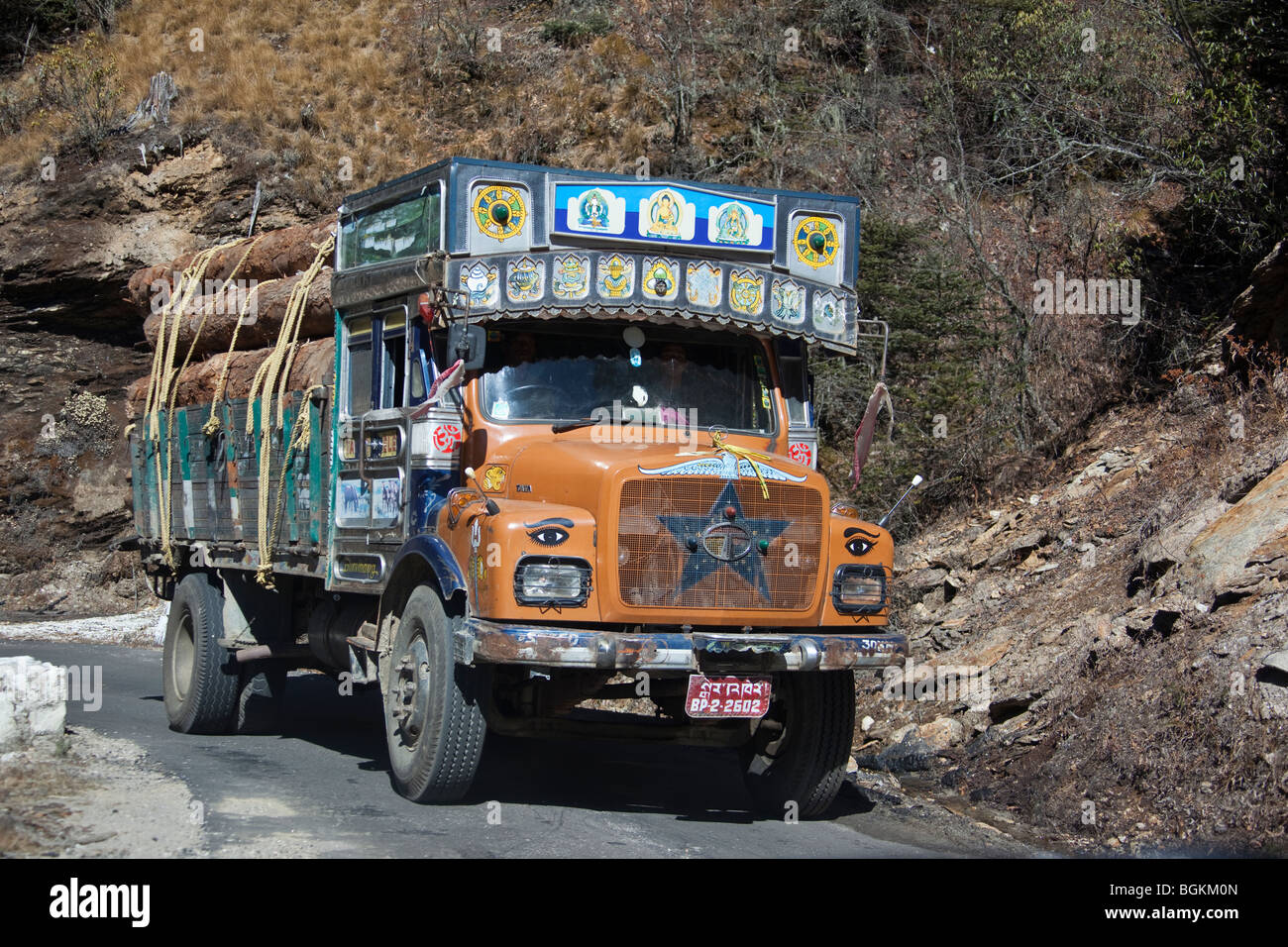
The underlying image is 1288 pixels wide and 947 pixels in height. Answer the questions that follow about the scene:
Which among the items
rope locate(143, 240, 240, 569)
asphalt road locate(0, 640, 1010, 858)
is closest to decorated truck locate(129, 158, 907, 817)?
asphalt road locate(0, 640, 1010, 858)

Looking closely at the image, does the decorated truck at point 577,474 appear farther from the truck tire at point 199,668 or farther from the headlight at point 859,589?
the truck tire at point 199,668

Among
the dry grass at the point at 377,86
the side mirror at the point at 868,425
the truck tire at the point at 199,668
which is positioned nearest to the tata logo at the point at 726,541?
the side mirror at the point at 868,425

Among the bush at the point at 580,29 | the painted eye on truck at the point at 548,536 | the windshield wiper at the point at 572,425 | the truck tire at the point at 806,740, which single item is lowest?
the truck tire at the point at 806,740

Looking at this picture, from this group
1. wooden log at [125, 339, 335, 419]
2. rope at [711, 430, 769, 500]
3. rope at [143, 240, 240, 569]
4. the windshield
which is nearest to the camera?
rope at [711, 430, 769, 500]

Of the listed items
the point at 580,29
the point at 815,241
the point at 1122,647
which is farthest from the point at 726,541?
the point at 580,29

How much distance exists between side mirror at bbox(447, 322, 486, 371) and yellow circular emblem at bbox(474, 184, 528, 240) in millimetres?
651

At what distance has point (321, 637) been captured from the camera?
366 inches

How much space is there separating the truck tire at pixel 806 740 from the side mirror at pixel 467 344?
2468 millimetres

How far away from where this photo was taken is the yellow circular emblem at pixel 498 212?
7.43 m

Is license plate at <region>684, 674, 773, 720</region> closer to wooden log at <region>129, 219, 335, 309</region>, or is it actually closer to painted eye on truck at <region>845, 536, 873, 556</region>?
painted eye on truck at <region>845, 536, 873, 556</region>

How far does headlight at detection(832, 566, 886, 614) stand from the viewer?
7.19 metres

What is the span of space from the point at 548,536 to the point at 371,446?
6.81 feet

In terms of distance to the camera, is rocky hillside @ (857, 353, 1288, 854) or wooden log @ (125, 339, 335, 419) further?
wooden log @ (125, 339, 335, 419)
